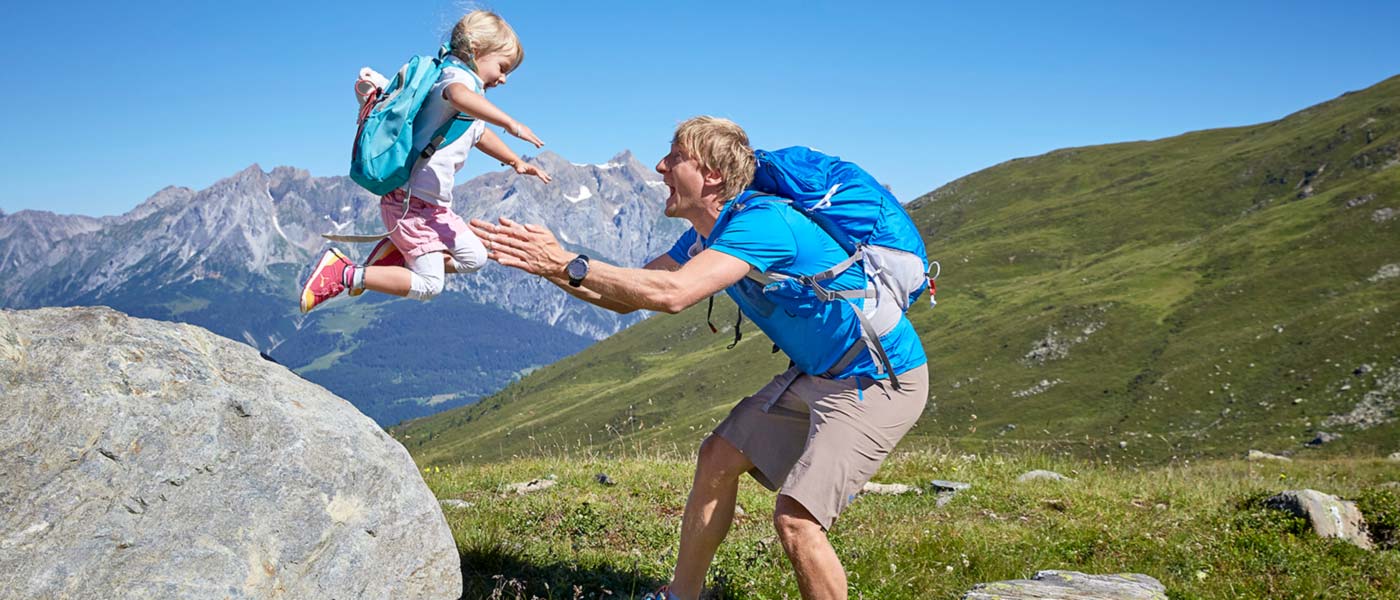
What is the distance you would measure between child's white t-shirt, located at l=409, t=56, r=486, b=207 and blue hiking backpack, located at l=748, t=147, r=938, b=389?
2.82 meters

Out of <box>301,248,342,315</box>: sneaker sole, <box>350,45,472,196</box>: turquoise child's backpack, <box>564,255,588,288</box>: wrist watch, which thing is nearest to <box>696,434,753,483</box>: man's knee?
<box>564,255,588,288</box>: wrist watch

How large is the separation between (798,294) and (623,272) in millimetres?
1257

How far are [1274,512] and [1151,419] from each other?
398ft

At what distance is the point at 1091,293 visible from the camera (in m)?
175

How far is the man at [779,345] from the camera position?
568cm

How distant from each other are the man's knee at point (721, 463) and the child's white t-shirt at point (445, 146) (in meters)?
3.13

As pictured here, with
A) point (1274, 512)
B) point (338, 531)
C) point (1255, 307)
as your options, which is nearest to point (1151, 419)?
point (1255, 307)

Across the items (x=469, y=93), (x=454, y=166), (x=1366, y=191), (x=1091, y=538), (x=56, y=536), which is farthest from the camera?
(x=1366, y=191)

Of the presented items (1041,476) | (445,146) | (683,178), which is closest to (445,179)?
(445,146)

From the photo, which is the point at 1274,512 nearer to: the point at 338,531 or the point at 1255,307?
the point at 338,531

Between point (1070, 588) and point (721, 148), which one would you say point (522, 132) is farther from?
point (1070, 588)

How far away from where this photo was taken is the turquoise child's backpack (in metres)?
7.78

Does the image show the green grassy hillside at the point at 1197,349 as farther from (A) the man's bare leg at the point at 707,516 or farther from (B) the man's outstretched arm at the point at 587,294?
(B) the man's outstretched arm at the point at 587,294

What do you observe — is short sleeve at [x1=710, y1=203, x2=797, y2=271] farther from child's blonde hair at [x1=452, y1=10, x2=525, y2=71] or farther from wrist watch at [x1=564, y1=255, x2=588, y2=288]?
child's blonde hair at [x1=452, y1=10, x2=525, y2=71]
